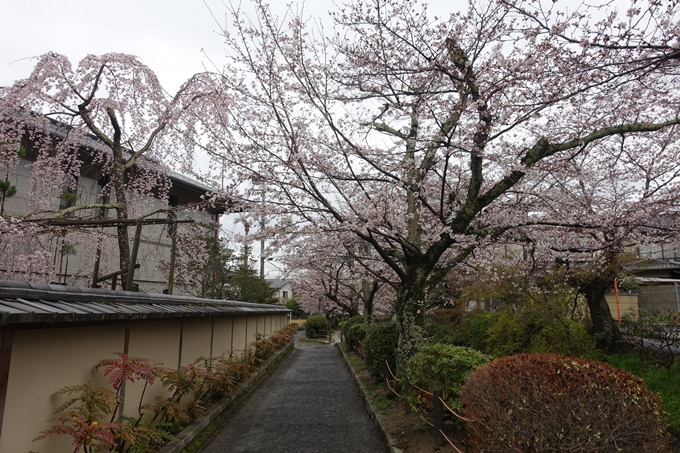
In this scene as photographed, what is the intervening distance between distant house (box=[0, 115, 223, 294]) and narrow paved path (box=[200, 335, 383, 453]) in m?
4.27

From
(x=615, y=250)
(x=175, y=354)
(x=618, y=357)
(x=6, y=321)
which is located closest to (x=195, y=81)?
(x=175, y=354)

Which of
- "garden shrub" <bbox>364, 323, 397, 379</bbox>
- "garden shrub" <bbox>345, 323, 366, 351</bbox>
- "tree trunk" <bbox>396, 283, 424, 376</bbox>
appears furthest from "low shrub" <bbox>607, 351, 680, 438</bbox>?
"garden shrub" <bbox>345, 323, 366, 351</bbox>

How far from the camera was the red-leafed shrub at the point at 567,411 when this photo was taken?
347 cm

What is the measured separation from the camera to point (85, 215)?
47.7ft

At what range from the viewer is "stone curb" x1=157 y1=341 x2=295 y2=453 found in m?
6.40

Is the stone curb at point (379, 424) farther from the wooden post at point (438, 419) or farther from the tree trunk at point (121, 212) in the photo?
the tree trunk at point (121, 212)

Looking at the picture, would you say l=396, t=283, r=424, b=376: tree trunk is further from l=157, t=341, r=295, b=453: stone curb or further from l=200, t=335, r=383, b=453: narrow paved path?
l=157, t=341, r=295, b=453: stone curb

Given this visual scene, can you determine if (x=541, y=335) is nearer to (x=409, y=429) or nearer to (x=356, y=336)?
(x=409, y=429)

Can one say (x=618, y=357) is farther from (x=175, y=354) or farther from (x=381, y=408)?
(x=175, y=354)

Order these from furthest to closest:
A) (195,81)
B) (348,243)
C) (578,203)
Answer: (195,81)
(348,243)
(578,203)

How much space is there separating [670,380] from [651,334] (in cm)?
139

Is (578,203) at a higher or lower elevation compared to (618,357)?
higher

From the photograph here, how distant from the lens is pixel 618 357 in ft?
29.0

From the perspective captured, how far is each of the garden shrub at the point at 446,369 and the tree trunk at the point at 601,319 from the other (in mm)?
4947
